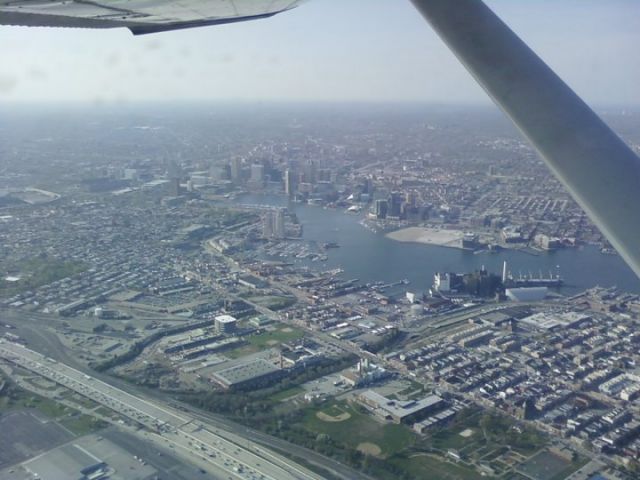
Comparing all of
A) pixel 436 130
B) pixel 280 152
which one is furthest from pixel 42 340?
pixel 436 130

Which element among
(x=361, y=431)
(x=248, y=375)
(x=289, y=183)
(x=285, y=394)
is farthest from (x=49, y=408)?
(x=289, y=183)

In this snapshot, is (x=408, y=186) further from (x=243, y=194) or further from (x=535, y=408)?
(x=535, y=408)

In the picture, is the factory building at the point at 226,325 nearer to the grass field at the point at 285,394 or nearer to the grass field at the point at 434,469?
the grass field at the point at 285,394

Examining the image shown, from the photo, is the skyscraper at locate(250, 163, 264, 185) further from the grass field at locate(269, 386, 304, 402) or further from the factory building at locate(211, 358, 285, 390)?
the grass field at locate(269, 386, 304, 402)

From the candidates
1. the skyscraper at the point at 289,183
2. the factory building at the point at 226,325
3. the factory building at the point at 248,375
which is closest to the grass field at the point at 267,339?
the factory building at the point at 226,325

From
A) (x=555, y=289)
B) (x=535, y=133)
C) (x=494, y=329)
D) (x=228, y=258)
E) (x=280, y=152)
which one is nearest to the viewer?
(x=535, y=133)

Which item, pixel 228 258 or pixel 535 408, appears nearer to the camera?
pixel 535 408
